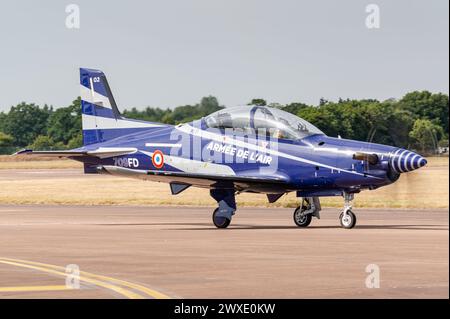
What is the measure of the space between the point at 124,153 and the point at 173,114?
2828cm

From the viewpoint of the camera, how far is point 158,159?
29859 millimetres

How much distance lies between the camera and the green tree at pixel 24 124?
11321 cm

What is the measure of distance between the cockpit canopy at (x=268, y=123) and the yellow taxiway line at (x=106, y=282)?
10772 mm

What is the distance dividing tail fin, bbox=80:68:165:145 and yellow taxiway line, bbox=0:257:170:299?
48.8 feet

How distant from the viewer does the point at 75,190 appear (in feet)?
164

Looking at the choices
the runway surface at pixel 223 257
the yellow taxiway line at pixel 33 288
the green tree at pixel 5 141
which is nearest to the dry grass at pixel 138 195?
the runway surface at pixel 223 257

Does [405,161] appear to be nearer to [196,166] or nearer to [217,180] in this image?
[217,180]

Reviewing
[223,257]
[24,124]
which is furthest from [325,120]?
[223,257]

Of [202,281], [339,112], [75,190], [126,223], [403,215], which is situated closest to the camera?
[202,281]

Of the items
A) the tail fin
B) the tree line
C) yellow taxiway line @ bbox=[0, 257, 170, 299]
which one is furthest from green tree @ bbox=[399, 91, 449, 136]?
yellow taxiway line @ bbox=[0, 257, 170, 299]

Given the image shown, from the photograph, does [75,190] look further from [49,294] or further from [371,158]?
[49,294]

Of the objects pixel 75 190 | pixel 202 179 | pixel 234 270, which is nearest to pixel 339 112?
pixel 75 190

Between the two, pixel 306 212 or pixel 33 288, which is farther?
pixel 306 212

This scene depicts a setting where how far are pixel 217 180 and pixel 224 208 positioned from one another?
85 cm
